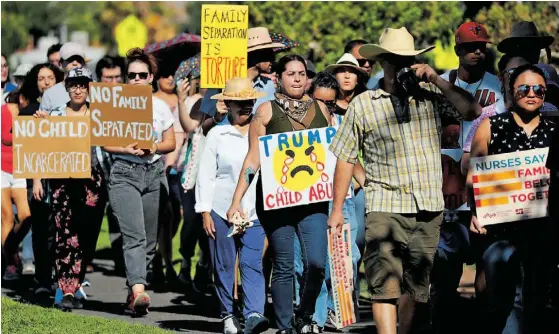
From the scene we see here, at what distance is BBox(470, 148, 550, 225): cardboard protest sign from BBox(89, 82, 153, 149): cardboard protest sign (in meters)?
4.17

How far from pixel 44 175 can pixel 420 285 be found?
488 cm

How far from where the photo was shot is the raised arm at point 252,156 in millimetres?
9992

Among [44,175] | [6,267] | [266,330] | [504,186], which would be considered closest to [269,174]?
[266,330]

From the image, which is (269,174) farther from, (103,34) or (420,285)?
(103,34)

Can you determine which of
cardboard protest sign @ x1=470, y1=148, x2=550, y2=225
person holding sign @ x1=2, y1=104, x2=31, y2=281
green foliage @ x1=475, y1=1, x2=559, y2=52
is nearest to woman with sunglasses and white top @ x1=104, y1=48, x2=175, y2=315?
person holding sign @ x1=2, y1=104, x2=31, y2=281

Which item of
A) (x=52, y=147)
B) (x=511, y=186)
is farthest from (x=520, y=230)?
(x=52, y=147)

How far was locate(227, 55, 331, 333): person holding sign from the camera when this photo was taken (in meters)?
9.96

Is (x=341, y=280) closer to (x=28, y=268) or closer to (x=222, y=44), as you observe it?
(x=222, y=44)

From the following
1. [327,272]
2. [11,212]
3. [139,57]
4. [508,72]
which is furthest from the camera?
[11,212]

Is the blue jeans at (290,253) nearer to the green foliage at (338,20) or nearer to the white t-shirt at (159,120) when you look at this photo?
the white t-shirt at (159,120)

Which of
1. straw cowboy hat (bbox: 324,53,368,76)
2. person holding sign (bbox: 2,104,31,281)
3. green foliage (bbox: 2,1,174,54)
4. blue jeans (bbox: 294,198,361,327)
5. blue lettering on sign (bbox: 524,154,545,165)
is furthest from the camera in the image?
green foliage (bbox: 2,1,174,54)

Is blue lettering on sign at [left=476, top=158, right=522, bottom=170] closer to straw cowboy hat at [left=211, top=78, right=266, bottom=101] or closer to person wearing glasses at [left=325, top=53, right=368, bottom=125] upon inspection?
straw cowboy hat at [left=211, top=78, right=266, bottom=101]

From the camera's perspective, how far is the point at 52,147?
12562 mm

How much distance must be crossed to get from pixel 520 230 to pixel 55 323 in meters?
3.95
